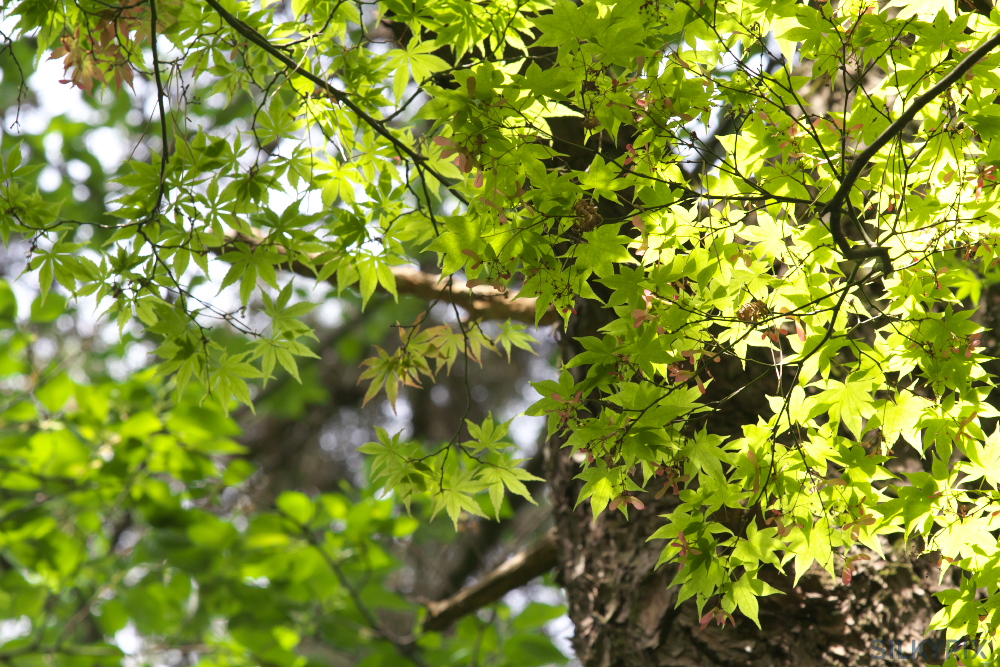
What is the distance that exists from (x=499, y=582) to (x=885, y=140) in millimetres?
1960

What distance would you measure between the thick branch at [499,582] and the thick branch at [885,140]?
1.44 metres

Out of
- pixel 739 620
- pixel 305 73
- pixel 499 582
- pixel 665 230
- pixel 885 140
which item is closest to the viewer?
pixel 885 140

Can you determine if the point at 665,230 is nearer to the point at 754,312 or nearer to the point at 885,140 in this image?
the point at 754,312

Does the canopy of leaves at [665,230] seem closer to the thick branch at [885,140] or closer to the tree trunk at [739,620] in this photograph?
the thick branch at [885,140]

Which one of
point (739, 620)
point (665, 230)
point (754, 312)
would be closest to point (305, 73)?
point (665, 230)

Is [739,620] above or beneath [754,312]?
Answer: beneath

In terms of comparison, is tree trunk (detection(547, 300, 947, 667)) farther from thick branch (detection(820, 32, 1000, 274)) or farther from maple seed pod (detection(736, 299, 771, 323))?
thick branch (detection(820, 32, 1000, 274))

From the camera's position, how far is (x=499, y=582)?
2441mm

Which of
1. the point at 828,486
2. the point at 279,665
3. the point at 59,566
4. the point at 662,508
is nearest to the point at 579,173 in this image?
the point at 828,486

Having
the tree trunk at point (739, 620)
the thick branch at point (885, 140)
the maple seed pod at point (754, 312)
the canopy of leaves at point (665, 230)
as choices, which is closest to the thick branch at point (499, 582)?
the tree trunk at point (739, 620)

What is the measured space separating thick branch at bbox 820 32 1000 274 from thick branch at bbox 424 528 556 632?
1.44 metres

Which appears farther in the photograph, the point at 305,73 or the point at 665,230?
the point at 305,73

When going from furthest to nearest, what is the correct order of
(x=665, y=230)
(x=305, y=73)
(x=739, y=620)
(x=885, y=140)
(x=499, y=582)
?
(x=499, y=582) → (x=739, y=620) → (x=305, y=73) → (x=665, y=230) → (x=885, y=140)

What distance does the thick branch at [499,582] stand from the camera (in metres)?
2.31
